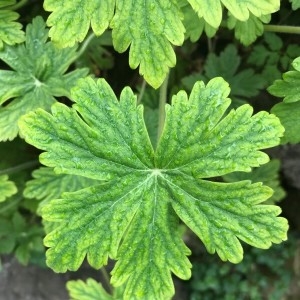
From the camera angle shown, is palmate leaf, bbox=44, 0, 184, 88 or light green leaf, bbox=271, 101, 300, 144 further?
light green leaf, bbox=271, 101, 300, 144

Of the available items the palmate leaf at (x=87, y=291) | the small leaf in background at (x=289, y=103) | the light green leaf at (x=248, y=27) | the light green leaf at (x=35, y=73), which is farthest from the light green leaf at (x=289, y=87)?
the palmate leaf at (x=87, y=291)

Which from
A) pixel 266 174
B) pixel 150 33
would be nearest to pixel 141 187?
pixel 150 33

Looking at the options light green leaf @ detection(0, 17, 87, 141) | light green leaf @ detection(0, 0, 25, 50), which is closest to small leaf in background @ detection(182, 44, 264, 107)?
light green leaf @ detection(0, 17, 87, 141)

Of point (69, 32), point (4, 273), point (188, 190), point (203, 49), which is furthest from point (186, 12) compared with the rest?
point (4, 273)

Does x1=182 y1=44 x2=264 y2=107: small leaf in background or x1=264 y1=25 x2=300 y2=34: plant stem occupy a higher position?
x1=264 y1=25 x2=300 y2=34: plant stem

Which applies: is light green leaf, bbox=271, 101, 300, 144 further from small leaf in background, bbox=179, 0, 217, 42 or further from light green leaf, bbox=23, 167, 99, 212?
light green leaf, bbox=23, 167, 99, 212

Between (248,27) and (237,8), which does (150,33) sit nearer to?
(237,8)

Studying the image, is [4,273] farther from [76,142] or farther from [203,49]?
[76,142]
